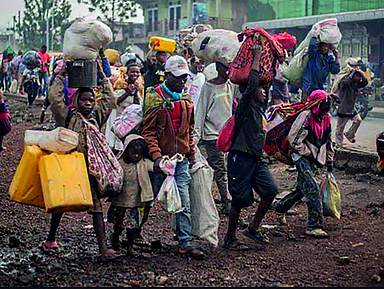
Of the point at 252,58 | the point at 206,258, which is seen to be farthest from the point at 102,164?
the point at 252,58

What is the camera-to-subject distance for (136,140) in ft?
19.9

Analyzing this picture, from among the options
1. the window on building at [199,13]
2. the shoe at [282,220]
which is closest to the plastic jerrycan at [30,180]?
the shoe at [282,220]

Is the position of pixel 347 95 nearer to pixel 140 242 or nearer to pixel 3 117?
pixel 3 117

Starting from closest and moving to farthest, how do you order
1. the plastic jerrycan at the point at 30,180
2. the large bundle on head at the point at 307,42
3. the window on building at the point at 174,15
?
the plastic jerrycan at the point at 30,180 → the large bundle on head at the point at 307,42 → the window on building at the point at 174,15

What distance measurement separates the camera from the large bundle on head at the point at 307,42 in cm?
925

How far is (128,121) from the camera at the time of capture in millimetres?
6207

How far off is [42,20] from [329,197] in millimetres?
50579

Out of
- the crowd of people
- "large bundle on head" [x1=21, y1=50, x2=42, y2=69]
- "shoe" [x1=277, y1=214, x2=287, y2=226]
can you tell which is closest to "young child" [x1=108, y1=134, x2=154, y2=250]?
the crowd of people

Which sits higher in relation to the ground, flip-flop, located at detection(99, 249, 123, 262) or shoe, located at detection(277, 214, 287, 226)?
flip-flop, located at detection(99, 249, 123, 262)

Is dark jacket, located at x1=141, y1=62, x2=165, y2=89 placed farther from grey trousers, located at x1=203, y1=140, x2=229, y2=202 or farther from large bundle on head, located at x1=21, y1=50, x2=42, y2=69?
large bundle on head, located at x1=21, y1=50, x2=42, y2=69

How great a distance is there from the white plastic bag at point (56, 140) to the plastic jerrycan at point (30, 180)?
0.19 feet

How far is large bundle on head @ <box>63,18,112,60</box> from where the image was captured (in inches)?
252

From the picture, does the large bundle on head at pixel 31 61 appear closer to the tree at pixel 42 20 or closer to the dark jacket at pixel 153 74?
the dark jacket at pixel 153 74

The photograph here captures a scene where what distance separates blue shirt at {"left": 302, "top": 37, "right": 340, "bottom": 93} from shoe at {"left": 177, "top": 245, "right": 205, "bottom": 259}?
4174 millimetres
